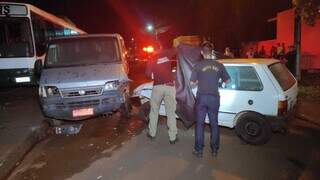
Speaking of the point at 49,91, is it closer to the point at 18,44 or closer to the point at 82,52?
the point at 82,52

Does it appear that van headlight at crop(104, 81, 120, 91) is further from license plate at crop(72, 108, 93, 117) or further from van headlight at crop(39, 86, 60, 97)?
van headlight at crop(39, 86, 60, 97)

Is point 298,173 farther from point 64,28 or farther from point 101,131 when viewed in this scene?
point 64,28

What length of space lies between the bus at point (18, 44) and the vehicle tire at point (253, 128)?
8.05m

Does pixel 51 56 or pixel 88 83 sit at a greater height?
pixel 51 56

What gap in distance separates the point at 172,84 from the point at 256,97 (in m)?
1.56

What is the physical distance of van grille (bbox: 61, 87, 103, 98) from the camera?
28.7ft

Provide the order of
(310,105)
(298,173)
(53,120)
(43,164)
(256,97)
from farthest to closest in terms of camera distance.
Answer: (310,105) → (53,120) → (256,97) → (43,164) → (298,173)

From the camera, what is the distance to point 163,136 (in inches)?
316

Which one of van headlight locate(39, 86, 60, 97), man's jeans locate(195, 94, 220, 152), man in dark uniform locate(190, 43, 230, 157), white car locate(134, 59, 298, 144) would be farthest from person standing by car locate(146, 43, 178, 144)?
van headlight locate(39, 86, 60, 97)

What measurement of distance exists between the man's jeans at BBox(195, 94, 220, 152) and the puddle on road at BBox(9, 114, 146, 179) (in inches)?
64.8

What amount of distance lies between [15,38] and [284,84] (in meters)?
9.63

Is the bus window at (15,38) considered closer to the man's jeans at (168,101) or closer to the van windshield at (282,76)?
the man's jeans at (168,101)

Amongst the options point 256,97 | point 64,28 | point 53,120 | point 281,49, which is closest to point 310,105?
point 256,97

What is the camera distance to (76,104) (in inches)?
346
